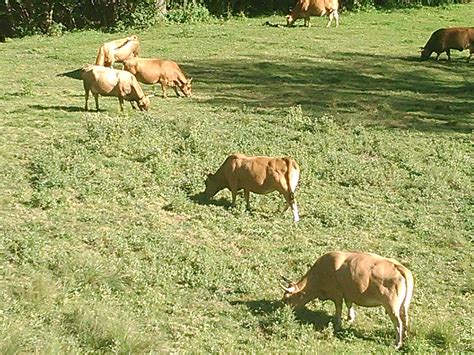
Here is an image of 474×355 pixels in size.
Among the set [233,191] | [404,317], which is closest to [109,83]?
[233,191]

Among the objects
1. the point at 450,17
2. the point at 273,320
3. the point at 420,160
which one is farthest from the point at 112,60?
the point at 450,17

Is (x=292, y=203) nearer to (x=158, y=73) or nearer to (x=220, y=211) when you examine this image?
(x=220, y=211)

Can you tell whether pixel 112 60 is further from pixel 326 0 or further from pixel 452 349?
pixel 452 349

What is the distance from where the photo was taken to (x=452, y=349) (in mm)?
7168

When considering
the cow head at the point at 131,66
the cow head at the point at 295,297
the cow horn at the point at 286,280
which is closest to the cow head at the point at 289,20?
the cow head at the point at 131,66

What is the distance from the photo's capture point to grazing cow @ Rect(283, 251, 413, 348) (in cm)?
704

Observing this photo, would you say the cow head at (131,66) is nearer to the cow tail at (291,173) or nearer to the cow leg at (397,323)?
the cow tail at (291,173)

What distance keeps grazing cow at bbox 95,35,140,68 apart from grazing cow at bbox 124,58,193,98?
6.73 feet

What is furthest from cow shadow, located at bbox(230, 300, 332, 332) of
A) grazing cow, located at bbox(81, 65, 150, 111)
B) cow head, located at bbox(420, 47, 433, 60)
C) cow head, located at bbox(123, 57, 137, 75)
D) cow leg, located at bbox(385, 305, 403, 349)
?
cow head, located at bbox(420, 47, 433, 60)

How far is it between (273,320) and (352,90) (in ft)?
33.5

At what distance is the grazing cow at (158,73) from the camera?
15312mm

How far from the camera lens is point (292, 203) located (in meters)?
9.93

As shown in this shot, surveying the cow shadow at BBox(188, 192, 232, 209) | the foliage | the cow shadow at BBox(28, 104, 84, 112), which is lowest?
the cow shadow at BBox(188, 192, 232, 209)

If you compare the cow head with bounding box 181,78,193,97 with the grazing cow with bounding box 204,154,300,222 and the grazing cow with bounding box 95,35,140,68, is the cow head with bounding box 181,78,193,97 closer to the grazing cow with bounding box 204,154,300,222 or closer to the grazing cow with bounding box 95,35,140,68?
the grazing cow with bounding box 95,35,140,68
